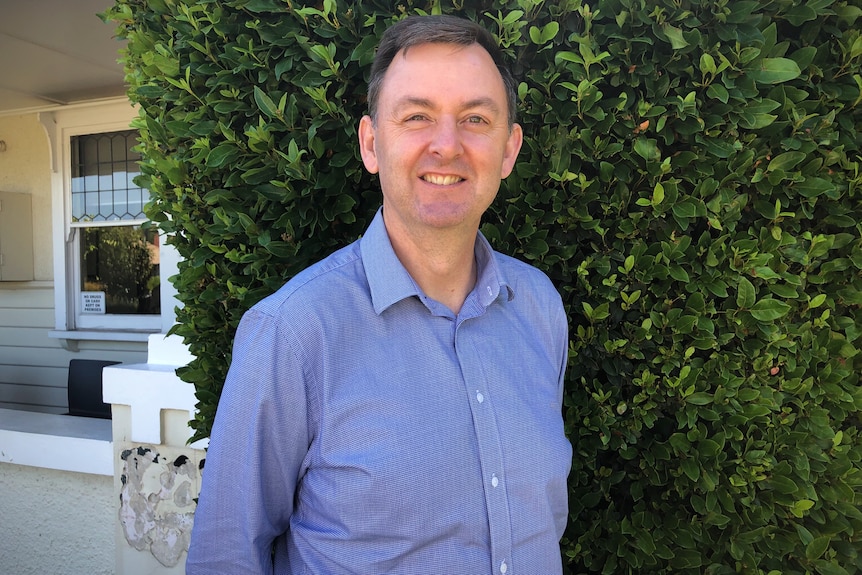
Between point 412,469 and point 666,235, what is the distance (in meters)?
1.02

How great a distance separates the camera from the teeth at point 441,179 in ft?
4.60

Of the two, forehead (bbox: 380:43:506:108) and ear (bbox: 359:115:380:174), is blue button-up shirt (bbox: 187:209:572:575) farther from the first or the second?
forehead (bbox: 380:43:506:108)

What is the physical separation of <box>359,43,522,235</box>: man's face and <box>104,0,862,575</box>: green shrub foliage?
0.37 meters

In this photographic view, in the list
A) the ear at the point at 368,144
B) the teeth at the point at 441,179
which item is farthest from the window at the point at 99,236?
the teeth at the point at 441,179

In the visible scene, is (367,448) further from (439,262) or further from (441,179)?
(441,179)

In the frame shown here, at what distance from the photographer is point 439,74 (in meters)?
1.40

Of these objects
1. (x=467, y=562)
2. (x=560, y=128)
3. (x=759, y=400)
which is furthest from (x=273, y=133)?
(x=759, y=400)

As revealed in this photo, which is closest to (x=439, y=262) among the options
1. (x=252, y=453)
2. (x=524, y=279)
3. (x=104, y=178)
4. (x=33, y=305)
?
(x=524, y=279)

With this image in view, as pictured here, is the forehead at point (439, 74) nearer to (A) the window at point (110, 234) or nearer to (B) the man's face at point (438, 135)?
(B) the man's face at point (438, 135)

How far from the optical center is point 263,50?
1863 millimetres

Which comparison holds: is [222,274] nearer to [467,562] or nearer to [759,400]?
[467,562]

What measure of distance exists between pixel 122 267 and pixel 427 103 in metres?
5.82

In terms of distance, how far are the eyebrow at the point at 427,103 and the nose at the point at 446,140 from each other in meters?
0.04

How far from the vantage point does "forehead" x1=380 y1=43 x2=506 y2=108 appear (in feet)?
4.59
